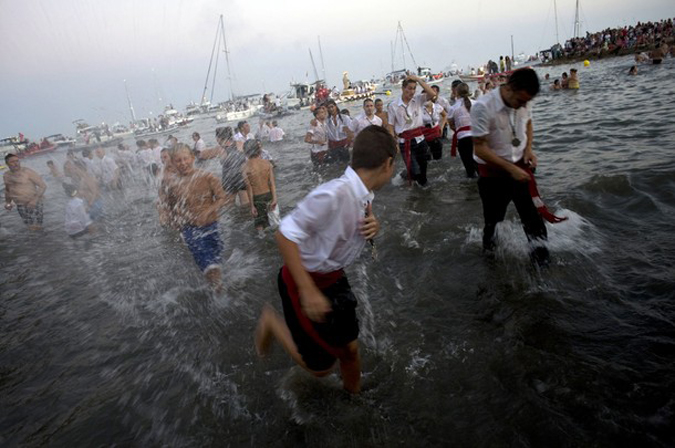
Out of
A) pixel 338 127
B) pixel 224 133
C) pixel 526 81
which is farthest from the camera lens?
pixel 338 127

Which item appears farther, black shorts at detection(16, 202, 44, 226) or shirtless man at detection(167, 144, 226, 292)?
black shorts at detection(16, 202, 44, 226)

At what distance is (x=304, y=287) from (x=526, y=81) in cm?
280

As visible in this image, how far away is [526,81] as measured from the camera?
3303 mm

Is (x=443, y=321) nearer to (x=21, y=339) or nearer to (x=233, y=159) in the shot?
(x=21, y=339)

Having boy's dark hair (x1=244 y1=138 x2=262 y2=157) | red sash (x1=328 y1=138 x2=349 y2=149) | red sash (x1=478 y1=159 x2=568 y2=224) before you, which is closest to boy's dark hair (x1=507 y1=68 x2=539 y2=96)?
red sash (x1=478 y1=159 x2=568 y2=224)

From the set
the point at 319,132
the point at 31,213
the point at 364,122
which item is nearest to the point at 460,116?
the point at 364,122

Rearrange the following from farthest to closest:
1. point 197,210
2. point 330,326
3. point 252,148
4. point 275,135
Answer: point 275,135 → point 252,148 → point 197,210 → point 330,326

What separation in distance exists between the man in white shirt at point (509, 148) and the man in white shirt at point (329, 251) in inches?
70.7

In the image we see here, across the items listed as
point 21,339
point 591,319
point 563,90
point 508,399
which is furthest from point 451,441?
point 563,90

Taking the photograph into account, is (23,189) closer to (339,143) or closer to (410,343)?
(339,143)

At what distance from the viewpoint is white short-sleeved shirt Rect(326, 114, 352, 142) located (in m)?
10.7

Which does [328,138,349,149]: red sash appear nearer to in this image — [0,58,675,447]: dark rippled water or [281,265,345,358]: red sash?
[0,58,675,447]: dark rippled water

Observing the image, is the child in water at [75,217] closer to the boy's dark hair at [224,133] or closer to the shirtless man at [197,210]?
the boy's dark hair at [224,133]

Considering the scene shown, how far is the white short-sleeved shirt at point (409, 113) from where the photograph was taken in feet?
23.5
